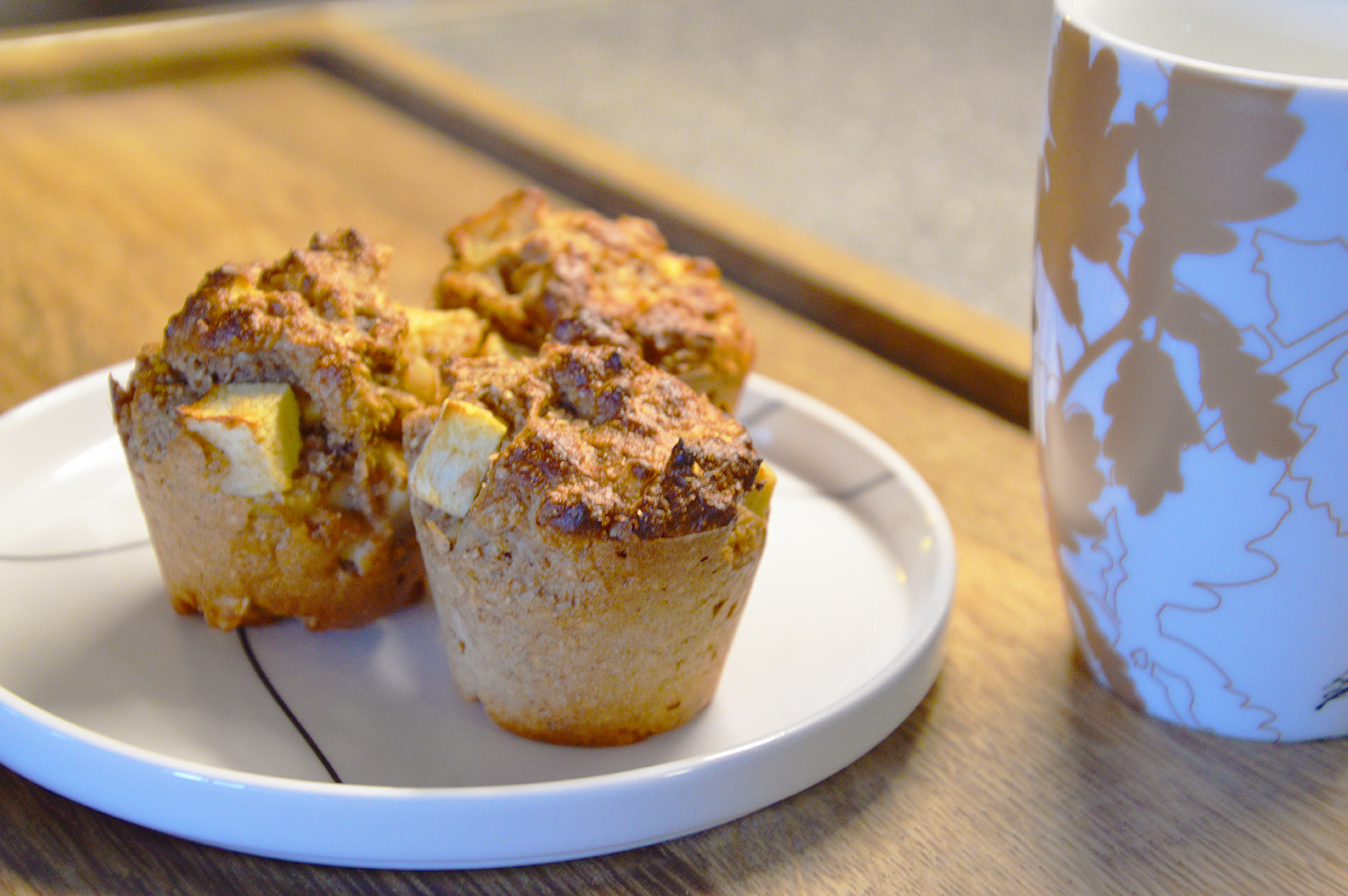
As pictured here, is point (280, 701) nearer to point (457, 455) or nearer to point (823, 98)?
point (457, 455)

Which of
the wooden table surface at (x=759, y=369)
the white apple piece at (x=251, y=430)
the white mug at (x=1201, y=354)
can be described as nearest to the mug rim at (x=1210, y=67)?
the white mug at (x=1201, y=354)

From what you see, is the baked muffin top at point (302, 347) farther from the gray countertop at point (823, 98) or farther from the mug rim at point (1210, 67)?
the gray countertop at point (823, 98)

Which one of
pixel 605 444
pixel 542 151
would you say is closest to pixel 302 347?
pixel 605 444

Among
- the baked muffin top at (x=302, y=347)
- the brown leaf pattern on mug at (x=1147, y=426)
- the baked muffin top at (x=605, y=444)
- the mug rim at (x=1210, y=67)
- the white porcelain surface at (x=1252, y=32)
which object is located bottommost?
the brown leaf pattern on mug at (x=1147, y=426)

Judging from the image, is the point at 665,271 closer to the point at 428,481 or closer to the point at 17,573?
the point at 428,481

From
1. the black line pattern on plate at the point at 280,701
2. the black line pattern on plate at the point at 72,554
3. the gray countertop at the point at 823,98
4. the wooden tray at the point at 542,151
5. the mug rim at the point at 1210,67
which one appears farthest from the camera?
the gray countertop at the point at 823,98

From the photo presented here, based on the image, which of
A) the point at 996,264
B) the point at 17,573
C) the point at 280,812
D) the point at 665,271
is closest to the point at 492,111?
the point at 996,264

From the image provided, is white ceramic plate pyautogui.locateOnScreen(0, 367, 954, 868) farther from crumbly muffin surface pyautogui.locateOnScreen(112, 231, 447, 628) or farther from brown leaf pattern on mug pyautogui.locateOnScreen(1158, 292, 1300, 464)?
brown leaf pattern on mug pyautogui.locateOnScreen(1158, 292, 1300, 464)
